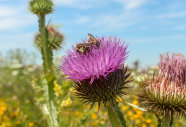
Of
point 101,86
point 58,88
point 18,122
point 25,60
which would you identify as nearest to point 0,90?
point 25,60

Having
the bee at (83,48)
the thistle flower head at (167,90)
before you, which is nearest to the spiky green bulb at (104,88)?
the bee at (83,48)

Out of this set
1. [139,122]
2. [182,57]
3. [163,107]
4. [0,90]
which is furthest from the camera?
[0,90]

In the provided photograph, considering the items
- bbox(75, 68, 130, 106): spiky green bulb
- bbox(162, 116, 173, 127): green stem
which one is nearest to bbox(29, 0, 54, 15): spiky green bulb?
bbox(75, 68, 130, 106): spiky green bulb

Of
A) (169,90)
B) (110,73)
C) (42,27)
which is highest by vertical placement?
(42,27)

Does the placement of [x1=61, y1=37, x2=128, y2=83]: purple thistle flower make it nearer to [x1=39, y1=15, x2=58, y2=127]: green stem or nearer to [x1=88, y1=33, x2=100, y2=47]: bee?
[x1=88, y1=33, x2=100, y2=47]: bee

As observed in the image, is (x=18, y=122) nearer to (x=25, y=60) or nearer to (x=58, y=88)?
(x=58, y=88)

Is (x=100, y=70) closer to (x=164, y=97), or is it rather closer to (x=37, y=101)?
(x=164, y=97)

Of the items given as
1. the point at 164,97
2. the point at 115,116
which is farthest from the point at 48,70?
the point at 164,97
